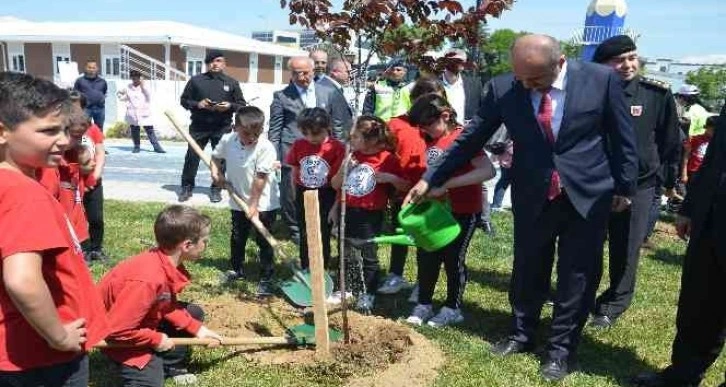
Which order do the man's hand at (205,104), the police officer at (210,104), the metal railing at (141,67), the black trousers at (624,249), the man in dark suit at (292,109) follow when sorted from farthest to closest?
the metal railing at (141,67)
the police officer at (210,104)
the man's hand at (205,104)
the man in dark suit at (292,109)
the black trousers at (624,249)

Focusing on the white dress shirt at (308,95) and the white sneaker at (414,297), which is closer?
the white sneaker at (414,297)

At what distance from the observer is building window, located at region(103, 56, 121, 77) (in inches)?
1183

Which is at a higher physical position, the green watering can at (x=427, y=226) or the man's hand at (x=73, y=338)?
the man's hand at (x=73, y=338)

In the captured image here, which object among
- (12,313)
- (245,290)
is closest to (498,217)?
(245,290)

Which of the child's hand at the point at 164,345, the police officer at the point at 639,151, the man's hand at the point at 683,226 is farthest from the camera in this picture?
the police officer at the point at 639,151

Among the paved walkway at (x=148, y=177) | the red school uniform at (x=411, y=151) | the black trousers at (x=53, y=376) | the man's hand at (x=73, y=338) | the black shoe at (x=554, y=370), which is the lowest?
the paved walkway at (x=148, y=177)

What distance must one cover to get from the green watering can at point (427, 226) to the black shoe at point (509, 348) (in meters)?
0.77

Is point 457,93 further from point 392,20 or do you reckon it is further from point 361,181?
point 392,20

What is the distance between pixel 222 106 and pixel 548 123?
5950 millimetres

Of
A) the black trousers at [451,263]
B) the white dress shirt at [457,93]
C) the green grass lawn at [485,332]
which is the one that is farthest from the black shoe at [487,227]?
the black trousers at [451,263]

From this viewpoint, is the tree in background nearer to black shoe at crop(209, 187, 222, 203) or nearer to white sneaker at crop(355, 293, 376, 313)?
black shoe at crop(209, 187, 222, 203)

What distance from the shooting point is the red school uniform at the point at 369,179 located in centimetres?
464

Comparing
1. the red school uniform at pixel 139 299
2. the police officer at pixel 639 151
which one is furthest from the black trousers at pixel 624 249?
the red school uniform at pixel 139 299

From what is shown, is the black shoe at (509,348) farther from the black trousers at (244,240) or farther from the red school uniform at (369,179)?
the black trousers at (244,240)
